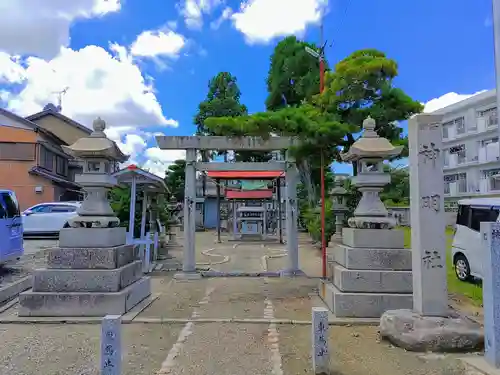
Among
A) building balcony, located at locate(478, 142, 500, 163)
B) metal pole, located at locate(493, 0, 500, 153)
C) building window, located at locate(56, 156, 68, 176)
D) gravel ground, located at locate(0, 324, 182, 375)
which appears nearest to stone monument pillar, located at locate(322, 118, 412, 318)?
metal pole, located at locate(493, 0, 500, 153)

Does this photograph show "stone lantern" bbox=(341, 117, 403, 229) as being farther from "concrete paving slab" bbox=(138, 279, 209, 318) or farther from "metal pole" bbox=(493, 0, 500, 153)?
"concrete paving slab" bbox=(138, 279, 209, 318)

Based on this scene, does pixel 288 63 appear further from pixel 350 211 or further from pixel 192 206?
pixel 192 206

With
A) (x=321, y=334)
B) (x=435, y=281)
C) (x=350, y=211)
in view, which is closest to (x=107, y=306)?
(x=321, y=334)

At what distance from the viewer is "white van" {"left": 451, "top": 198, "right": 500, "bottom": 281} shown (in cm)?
934

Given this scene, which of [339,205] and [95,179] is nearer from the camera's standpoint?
[95,179]

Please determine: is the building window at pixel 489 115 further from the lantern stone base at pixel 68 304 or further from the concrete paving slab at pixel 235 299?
the lantern stone base at pixel 68 304

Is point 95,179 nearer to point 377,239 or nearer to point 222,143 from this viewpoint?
point 222,143

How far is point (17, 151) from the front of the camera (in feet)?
79.3

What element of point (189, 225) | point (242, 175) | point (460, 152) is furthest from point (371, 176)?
point (460, 152)

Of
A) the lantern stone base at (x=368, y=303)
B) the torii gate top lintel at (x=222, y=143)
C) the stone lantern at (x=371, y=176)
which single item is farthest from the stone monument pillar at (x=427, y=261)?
the torii gate top lintel at (x=222, y=143)

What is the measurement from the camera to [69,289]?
666cm

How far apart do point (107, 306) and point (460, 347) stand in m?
5.07

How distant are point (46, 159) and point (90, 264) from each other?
861 inches

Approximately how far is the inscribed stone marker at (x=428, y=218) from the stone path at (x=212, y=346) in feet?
2.60
